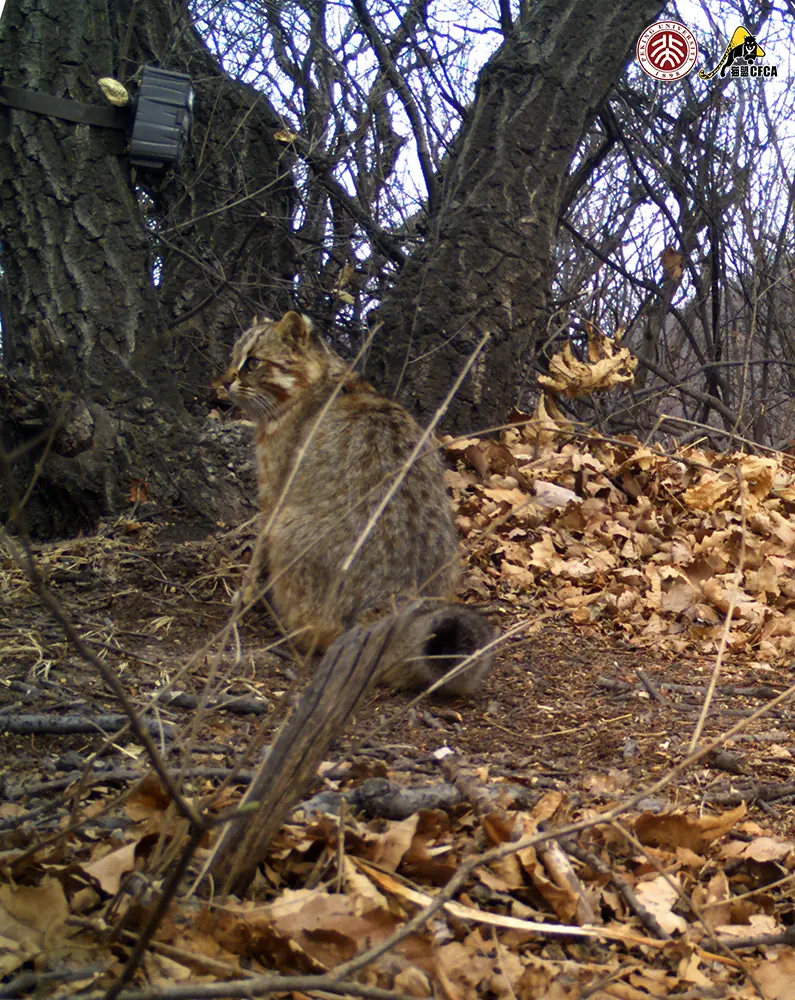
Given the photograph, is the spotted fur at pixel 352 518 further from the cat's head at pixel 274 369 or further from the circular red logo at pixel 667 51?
the circular red logo at pixel 667 51

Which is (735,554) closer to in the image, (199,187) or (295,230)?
(295,230)

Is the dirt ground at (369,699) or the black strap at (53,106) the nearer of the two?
the dirt ground at (369,699)

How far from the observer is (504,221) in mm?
6184

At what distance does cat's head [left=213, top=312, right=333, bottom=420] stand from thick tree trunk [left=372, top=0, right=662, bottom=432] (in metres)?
0.88

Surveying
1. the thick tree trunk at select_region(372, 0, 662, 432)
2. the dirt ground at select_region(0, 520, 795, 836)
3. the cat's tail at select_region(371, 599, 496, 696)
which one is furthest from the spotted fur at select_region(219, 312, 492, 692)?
the thick tree trunk at select_region(372, 0, 662, 432)

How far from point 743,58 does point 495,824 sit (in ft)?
28.4

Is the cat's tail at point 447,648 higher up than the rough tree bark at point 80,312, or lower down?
lower down

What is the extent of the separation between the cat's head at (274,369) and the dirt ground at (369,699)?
71 cm

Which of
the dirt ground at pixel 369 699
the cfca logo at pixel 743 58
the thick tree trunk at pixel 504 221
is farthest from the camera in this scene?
the cfca logo at pixel 743 58

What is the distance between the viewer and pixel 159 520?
196 inches

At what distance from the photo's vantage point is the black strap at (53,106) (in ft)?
16.7

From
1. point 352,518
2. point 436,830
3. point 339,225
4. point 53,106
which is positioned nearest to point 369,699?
point 352,518

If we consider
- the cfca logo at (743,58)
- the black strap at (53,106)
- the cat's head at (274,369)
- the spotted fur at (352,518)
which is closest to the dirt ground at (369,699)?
the spotted fur at (352,518)

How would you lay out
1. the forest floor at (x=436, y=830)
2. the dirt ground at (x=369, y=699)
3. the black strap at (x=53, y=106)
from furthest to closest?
the black strap at (x=53, y=106)
the dirt ground at (x=369, y=699)
the forest floor at (x=436, y=830)
